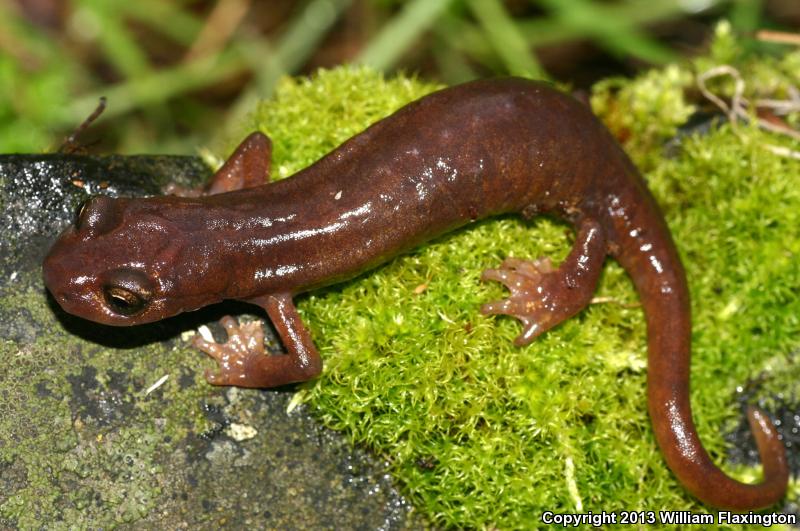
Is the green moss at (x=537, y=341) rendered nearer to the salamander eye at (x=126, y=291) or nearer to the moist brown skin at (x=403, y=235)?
the moist brown skin at (x=403, y=235)

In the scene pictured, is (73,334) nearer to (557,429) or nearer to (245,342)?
(245,342)

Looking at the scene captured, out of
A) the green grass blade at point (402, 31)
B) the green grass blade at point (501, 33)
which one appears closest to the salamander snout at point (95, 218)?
the green grass blade at point (402, 31)

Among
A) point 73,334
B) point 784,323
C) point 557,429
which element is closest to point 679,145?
point 784,323

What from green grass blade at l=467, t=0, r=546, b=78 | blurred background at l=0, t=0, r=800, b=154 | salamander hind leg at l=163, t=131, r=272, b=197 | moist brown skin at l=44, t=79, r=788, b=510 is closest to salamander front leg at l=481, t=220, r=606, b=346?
moist brown skin at l=44, t=79, r=788, b=510

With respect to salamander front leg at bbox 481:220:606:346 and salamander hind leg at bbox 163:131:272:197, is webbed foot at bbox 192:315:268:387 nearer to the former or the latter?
salamander hind leg at bbox 163:131:272:197

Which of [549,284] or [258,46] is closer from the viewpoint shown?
[549,284]

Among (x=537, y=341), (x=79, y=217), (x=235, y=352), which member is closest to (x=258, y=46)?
(x=79, y=217)

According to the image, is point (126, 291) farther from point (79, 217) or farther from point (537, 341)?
point (537, 341)
